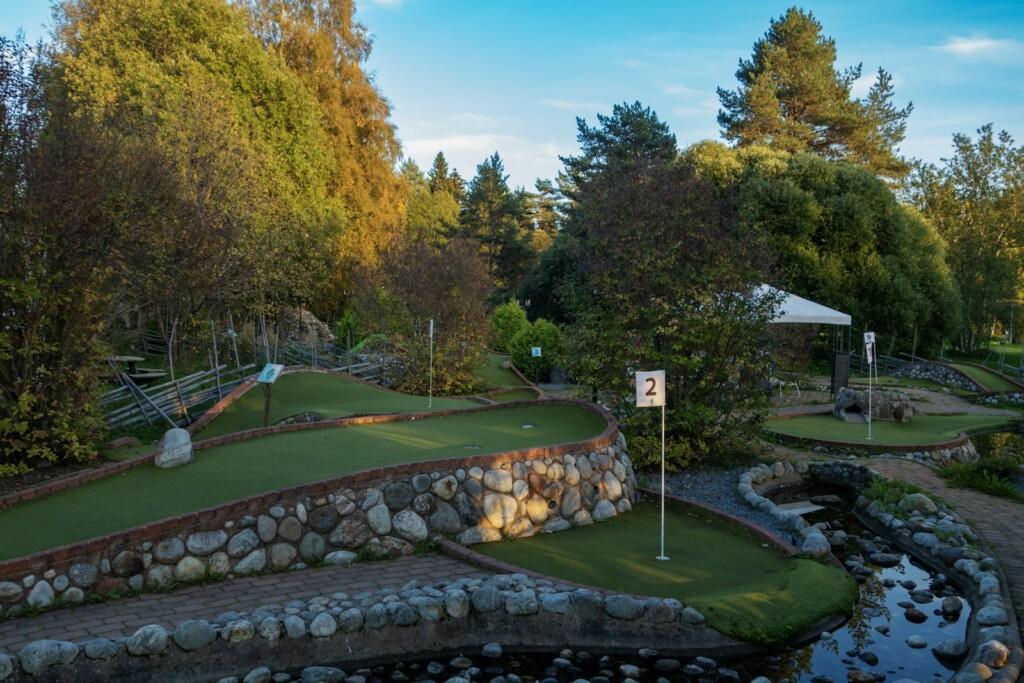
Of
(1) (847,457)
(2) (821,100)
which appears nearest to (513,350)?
(1) (847,457)

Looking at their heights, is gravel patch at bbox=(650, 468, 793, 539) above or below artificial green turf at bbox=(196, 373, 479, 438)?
below

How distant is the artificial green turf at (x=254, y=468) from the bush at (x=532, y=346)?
1303 centimetres

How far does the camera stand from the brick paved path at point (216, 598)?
5098mm

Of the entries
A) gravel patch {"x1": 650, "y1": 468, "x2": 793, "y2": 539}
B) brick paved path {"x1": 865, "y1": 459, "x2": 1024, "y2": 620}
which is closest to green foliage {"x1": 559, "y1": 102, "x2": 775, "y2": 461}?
gravel patch {"x1": 650, "y1": 468, "x2": 793, "y2": 539}

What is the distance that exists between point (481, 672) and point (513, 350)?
1909cm

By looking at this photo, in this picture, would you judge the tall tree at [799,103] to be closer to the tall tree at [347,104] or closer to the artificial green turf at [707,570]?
the tall tree at [347,104]

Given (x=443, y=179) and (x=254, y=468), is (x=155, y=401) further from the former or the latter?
(x=443, y=179)

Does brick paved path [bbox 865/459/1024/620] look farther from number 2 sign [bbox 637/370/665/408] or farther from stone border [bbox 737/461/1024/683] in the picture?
number 2 sign [bbox 637/370/665/408]

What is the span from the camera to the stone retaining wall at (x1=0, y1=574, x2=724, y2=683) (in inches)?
193

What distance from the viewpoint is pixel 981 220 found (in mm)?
36250

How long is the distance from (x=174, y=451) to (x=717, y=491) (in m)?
6.34

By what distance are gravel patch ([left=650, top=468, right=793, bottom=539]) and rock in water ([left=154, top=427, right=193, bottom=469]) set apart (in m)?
5.40

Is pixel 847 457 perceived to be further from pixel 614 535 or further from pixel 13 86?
pixel 13 86

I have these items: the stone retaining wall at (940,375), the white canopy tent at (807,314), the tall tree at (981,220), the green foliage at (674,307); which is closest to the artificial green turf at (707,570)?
the green foliage at (674,307)
